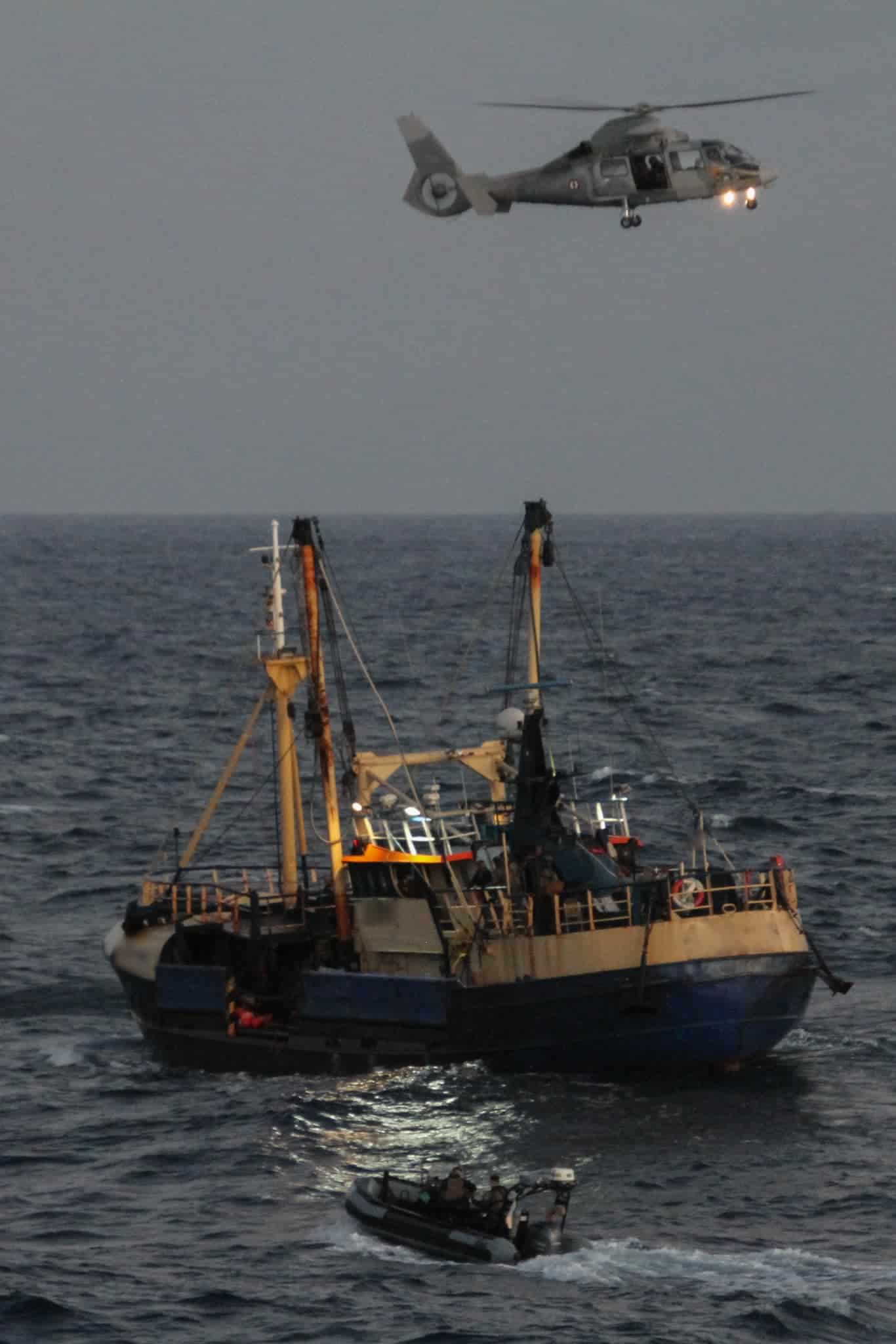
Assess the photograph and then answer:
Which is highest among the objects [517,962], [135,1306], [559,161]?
[559,161]

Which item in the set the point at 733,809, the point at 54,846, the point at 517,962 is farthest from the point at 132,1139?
the point at 733,809

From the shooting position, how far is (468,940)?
49312mm

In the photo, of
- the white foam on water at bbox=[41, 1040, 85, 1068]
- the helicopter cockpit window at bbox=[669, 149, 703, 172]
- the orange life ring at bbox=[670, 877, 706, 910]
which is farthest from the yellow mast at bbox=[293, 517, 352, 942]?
the helicopter cockpit window at bbox=[669, 149, 703, 172]

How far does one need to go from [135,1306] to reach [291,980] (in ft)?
48.8

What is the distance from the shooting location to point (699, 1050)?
48.2 metres

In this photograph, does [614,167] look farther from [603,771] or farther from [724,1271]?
[724,1271]

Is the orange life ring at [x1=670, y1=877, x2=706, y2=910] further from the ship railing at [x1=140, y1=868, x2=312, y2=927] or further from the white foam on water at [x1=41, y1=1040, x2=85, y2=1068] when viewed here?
the white foam on water at [x1=41, y1=1040, x2=85, y2=1068]

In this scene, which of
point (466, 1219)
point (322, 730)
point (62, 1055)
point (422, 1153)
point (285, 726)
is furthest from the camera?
point (285, 726)

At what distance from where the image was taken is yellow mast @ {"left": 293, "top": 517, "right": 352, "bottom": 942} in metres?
51.6

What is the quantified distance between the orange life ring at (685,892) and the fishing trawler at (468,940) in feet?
0.15

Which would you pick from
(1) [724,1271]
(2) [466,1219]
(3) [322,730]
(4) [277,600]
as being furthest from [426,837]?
(1) [724,1271]

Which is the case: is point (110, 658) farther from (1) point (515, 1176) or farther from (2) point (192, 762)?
(1) point (515, 1176)

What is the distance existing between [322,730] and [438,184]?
23.0 meters

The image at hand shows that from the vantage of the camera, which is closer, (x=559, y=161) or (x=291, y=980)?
(x=291, y=980)
